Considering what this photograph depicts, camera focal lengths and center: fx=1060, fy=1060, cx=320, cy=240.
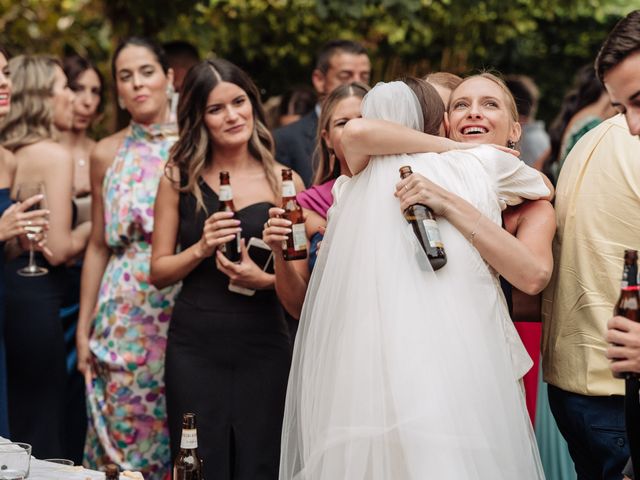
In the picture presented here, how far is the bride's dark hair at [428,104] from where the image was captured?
3770 millimetres

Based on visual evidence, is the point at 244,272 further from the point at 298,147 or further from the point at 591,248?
the point at 298,147

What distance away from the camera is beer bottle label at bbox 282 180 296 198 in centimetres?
450

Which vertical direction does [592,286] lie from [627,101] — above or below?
below

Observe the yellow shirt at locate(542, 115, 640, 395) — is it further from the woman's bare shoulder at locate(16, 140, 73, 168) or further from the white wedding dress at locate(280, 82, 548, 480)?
the woman's bare shoulder at locate(16, 140, 73, 168)

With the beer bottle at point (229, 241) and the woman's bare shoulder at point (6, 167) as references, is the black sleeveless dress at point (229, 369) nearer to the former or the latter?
the beer bottle at point (229, 241)

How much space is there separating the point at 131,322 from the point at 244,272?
100 centimetres

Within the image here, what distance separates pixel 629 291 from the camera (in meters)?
3.10

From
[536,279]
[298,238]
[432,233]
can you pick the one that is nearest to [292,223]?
[298,238]

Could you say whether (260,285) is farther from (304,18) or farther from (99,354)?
(304,18)

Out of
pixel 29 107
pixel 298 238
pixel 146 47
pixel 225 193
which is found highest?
pixel 146 47

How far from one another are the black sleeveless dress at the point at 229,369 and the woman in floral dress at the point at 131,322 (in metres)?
0.52

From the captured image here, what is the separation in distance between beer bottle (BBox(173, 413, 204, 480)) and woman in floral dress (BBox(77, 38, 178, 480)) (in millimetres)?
1778

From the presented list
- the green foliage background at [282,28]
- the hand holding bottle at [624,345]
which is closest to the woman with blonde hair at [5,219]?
the green foliage background at [282,28]

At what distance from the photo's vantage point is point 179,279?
4.82m
